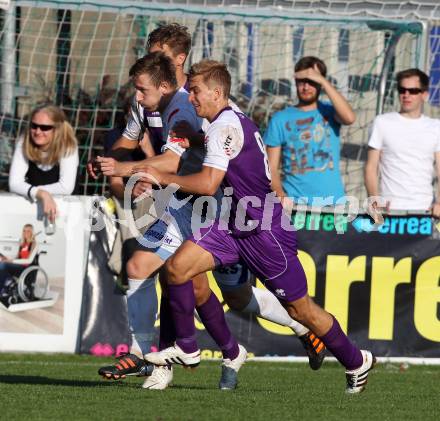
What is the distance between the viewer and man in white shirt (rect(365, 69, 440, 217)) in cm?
1041

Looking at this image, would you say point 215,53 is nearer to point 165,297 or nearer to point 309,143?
point 309,143

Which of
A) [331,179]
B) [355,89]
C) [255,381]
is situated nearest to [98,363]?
[255,381]

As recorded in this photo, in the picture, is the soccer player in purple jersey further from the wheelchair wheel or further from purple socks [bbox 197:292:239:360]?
the wheelchair wheel

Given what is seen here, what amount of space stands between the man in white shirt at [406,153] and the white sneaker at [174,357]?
3.16 m

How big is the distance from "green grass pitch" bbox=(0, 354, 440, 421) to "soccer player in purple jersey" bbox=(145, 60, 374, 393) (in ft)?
1.38

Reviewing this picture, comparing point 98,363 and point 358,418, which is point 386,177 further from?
point 358,418

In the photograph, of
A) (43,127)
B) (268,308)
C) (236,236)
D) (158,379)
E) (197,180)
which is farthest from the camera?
(43,127)

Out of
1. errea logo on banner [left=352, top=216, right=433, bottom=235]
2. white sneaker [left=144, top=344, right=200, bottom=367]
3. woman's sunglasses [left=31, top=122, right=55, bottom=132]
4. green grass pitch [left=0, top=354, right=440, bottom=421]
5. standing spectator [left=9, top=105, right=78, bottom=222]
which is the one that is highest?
woman's sunglasses [left=31, top=122, right=55, bottom=132]

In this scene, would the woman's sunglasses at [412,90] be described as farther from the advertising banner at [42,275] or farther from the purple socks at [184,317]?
the purple socks at [184,317]

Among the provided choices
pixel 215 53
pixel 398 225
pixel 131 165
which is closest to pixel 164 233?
pixel 131 165

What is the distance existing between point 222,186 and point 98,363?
296 cm

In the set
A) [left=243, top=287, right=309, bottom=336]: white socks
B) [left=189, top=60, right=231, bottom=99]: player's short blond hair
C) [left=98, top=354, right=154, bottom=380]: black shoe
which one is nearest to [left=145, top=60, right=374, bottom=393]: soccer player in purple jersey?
[left=189, top=60, right=231, bottom=99]: player's short blond hair

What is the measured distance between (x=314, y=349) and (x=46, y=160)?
10.7 feet

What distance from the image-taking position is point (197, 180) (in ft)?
24.4
